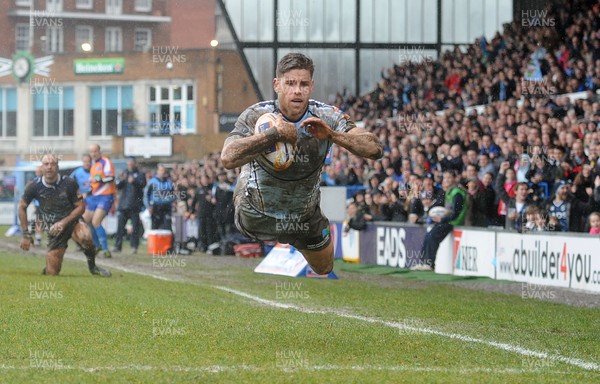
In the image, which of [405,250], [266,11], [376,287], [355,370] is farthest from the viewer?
[266,11]

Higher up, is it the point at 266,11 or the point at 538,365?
the point at 266,11

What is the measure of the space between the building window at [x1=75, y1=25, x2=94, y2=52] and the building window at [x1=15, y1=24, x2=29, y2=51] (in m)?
2.48

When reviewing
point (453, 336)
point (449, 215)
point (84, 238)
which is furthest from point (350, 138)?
point (449, 215)

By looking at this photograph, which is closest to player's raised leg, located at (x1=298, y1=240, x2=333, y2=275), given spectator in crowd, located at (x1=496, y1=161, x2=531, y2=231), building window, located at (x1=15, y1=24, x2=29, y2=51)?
spectator in crowd, located at (x1=496, y1=161, x2=531, y2=231)

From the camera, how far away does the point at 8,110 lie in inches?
1959

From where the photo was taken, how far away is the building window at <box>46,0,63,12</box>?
178ft

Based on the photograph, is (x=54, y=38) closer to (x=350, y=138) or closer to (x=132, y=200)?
(x=132, y=200)

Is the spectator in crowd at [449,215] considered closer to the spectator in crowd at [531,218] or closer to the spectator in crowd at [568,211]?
the spectator in crowd at [531,218]

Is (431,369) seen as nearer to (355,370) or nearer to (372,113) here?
(355,370)

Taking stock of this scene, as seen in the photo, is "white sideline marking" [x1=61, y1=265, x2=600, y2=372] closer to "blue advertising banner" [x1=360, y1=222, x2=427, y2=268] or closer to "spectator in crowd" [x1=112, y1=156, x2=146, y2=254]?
"blue advertising banner" [x1=360, y1=222, x2=427, y2=268]

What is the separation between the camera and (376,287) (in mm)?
17953

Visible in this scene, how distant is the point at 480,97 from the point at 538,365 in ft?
69.2

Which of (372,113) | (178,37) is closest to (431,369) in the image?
(372,113)

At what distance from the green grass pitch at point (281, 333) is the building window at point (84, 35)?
40.4 m
